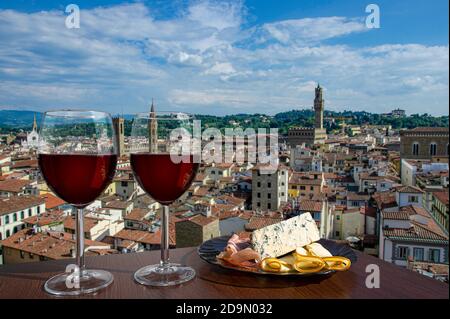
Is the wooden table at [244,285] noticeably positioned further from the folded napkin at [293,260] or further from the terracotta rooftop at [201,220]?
the terracotta rooftop at [201,220]

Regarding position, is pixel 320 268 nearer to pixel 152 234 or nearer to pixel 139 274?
pixel 139 274

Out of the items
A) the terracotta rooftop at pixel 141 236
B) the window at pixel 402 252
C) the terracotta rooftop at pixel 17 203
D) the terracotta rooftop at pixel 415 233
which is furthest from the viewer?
the terracotta rooftop at pixel 17 203

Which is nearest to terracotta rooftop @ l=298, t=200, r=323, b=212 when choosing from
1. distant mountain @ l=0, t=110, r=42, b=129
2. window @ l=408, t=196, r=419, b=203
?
window @ l=408, t=196, r=419, b=203

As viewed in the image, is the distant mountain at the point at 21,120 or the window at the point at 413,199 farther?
the window at the point at 413,199

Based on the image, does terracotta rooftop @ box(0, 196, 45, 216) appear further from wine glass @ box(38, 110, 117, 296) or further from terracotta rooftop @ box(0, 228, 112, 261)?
wine glass @ box(38, 110, 117, 296)

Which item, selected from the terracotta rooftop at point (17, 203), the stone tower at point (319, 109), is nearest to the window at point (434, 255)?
the terracotta rooftop at point (17, 203)

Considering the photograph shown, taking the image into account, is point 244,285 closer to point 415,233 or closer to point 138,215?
point 415,233
